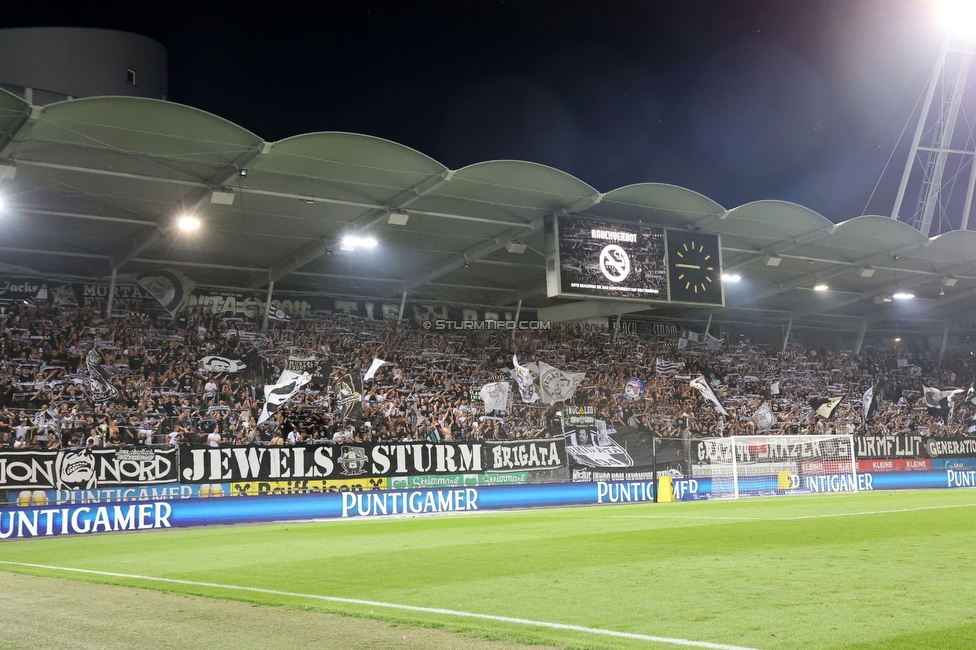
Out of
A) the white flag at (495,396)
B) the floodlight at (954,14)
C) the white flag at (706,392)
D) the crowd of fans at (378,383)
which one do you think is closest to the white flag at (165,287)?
the crowd of fans at (378,383)

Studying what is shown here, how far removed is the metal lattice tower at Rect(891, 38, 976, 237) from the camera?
131 ft

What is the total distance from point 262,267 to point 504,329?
9948 mm

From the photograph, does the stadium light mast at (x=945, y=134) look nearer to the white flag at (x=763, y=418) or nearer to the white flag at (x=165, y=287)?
the white flag at (x=763, y=418)

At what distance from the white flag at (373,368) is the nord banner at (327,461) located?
4.93 meters

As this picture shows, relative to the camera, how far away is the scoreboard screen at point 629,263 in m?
24.7

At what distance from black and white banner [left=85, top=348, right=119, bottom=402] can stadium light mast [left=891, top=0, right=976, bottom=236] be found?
3003cm

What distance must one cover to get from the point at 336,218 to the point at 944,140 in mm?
30021

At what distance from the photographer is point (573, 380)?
3362 centimetres

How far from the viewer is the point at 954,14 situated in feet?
127

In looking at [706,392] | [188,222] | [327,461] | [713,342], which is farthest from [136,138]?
[713,342]

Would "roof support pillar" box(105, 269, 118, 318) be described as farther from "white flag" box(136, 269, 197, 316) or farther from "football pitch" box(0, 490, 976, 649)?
"football pitch" box(0, 490, 976, 649)

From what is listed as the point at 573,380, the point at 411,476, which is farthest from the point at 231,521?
the point at 573,380

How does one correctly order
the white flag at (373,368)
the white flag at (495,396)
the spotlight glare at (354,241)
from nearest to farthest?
the spotlight glare at (354,241) → the white flag at (373,368) → the white flag at (495,396)

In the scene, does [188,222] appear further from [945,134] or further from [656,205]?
[945,134]
